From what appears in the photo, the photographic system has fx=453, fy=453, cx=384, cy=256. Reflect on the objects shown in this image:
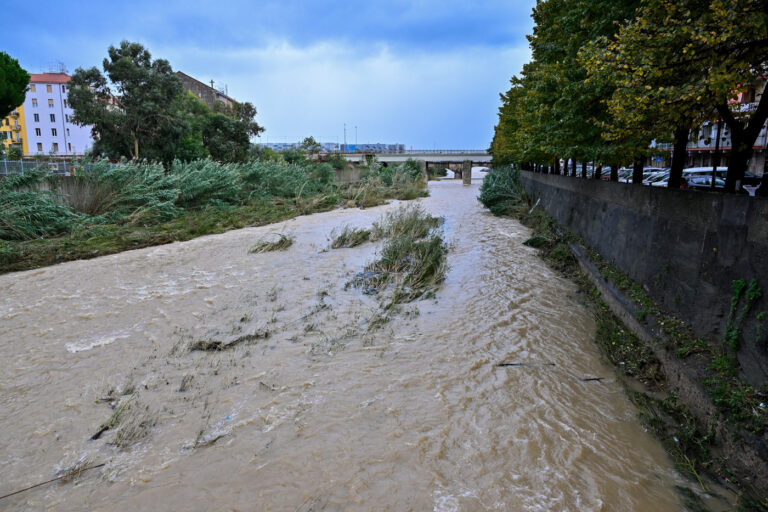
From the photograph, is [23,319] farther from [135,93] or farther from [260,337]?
[135,93]

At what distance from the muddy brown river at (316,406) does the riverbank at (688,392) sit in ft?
0.95

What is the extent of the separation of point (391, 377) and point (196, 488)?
291cm

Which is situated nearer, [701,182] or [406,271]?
[406,271]

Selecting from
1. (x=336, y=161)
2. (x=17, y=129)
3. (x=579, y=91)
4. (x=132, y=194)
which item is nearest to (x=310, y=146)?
(x=336, y=161)

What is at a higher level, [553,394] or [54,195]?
[54,195]

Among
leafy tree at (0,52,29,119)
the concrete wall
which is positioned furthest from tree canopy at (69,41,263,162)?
the concrete wall

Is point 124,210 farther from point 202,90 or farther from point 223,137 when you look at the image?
point 202,90

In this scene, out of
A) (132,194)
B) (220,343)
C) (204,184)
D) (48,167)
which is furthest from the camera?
(204,184)

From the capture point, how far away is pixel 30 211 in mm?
15555

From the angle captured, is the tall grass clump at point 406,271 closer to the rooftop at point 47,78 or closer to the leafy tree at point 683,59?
the leafy tree at point 683,59

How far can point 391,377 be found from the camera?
643 centimetres

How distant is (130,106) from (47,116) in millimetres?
57953

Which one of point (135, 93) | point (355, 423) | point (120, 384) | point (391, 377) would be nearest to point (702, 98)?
point (391, 377)

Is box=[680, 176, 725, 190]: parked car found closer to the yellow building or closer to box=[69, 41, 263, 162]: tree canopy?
box=[69, 41, 263, 162]: tree canopy
